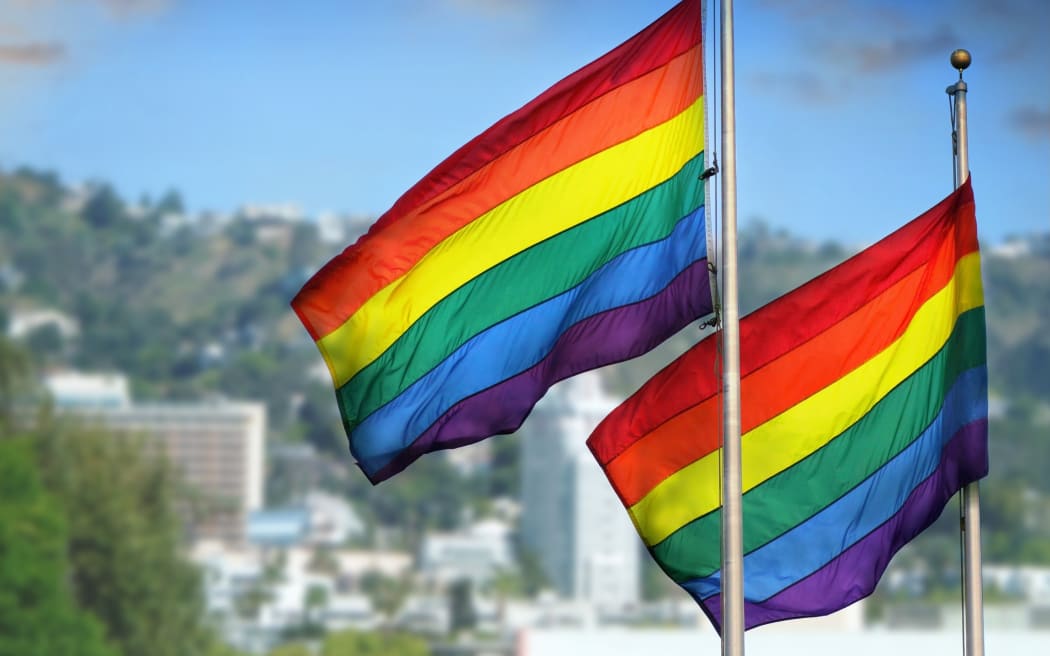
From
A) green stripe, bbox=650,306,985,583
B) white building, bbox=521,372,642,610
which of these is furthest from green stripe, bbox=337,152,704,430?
white building, bbox=521,372,642,610

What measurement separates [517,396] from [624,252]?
77cm

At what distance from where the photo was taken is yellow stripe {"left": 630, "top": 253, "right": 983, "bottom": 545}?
339 inches

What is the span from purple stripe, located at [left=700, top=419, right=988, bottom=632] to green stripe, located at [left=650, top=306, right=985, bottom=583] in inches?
7.3

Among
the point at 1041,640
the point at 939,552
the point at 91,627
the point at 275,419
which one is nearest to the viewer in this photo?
the point at 1041,640

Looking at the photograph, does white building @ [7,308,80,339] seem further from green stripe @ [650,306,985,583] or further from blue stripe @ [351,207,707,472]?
green stripe @ [650,306,985,583]

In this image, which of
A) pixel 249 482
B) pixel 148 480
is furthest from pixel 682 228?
pixel 249 482

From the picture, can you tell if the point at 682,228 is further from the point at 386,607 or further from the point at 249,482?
the point at 249,482

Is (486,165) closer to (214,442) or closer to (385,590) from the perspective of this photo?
(385,590)

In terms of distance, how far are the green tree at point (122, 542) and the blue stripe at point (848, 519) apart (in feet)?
196

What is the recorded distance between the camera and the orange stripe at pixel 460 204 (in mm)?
8680

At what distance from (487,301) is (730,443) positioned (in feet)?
4.55

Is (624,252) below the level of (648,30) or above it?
below

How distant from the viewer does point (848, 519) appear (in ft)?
28.1

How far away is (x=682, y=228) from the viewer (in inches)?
336
